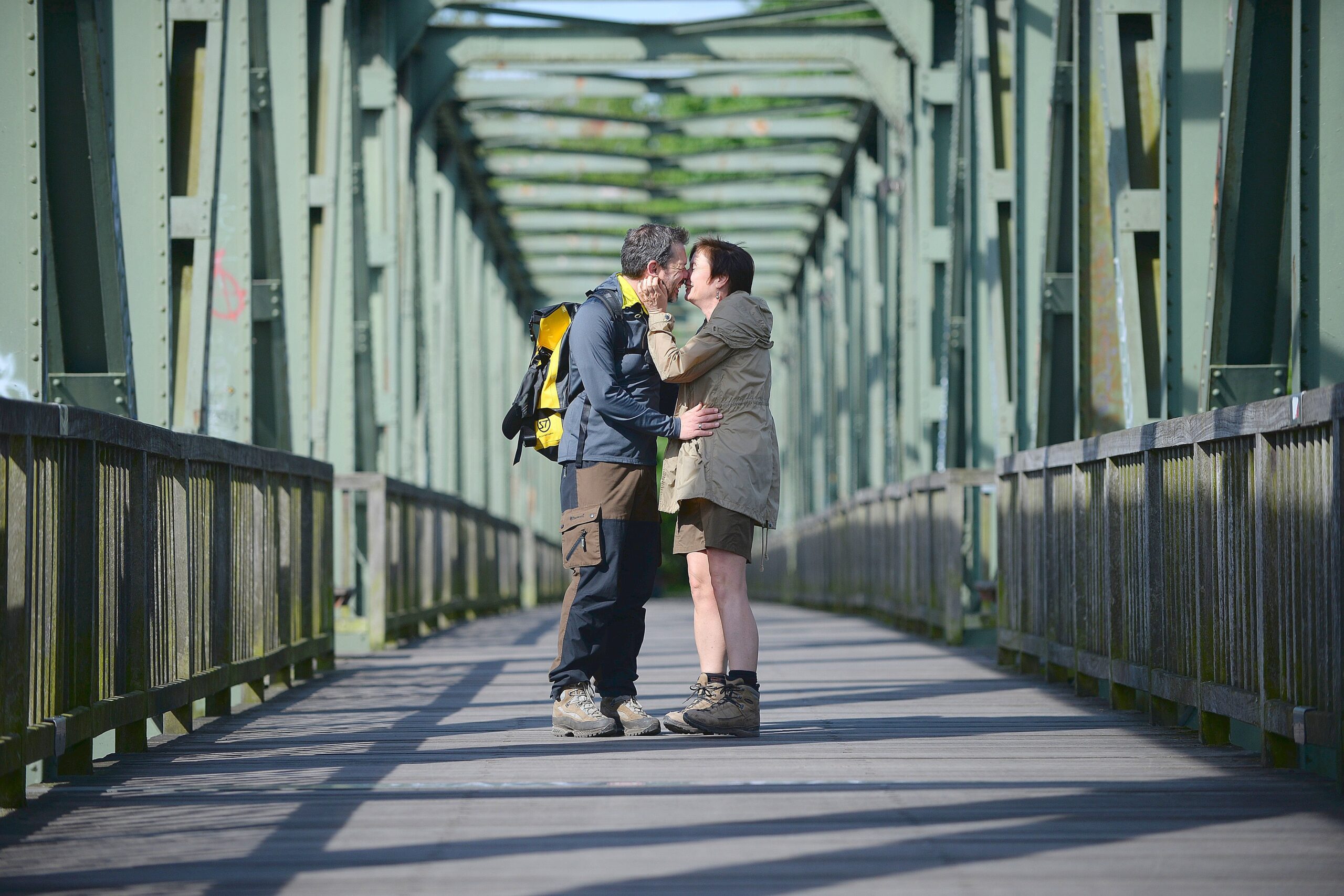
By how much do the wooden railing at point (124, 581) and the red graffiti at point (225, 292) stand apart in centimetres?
203

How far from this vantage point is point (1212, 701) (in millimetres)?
5004

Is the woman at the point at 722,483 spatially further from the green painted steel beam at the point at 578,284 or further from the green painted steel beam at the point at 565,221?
the green painted steel beam at the point at 578,284

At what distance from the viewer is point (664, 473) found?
557 cm

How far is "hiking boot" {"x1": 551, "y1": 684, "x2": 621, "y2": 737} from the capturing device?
214 inches

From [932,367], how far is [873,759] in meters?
10.4

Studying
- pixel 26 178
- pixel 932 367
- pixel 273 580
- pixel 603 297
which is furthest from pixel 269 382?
pixel 932 367

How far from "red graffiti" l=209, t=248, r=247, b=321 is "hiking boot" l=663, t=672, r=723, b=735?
457cm

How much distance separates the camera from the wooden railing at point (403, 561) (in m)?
10.6

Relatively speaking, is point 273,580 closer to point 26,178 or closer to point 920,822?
point 26,178

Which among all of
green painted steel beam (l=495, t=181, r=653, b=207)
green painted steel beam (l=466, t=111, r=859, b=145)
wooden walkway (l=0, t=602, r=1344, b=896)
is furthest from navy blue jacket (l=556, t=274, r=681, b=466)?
green painted steel beam (l=495, t=181, r=653, b=207)

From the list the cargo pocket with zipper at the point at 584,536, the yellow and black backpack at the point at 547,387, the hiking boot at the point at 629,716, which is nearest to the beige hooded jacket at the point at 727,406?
the cargo pocket with zipper at the point at 584,536

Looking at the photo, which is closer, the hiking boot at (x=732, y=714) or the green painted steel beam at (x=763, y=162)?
the hiking boot at (x=732, y=714)

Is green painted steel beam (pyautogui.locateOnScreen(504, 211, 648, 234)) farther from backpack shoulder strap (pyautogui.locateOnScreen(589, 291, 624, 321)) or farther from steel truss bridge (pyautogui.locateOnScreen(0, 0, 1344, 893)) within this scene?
backpack shoulder strap (pyautogui.locateOnScreen(589, 291, 624, 321))

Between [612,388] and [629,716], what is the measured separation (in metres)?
1.05
